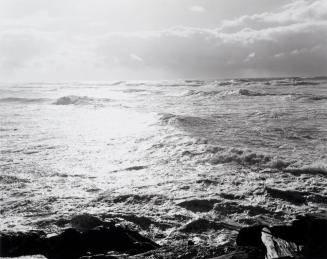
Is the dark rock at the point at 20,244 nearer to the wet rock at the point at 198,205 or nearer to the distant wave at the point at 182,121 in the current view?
the wet rock at the point at 198,205

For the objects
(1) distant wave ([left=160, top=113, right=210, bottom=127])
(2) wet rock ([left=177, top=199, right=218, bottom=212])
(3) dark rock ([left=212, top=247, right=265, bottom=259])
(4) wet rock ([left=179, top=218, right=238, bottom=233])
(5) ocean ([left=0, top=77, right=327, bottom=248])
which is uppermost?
(1) distant wave ([left=160, top=113, right=210, bottom=127])

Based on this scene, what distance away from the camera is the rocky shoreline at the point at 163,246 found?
3951 mm

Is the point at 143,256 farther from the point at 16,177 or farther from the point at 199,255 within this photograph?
the point at 16,177

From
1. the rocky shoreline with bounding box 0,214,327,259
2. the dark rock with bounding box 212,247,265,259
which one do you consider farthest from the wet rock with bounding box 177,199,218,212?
the dark rock with bounding box 212,247,265,259

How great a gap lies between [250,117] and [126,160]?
9440 millimetres

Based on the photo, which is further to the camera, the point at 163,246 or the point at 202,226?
the point at 202,226

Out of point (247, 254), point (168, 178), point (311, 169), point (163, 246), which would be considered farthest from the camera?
point (311, 169)

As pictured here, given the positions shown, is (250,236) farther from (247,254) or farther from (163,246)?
(163,246)

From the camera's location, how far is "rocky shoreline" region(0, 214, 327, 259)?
13.0 feet

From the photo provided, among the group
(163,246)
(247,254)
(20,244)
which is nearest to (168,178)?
(163,246)

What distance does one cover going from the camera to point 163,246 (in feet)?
14.5

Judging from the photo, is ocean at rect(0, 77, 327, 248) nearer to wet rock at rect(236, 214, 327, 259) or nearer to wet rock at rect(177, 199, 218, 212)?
wet rock at rect(177, 199, 218, 212)

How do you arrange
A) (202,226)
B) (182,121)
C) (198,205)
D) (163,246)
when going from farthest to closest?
(182,121) < (198,205) < (202,226) < (163,246)

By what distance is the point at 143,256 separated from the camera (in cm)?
402
